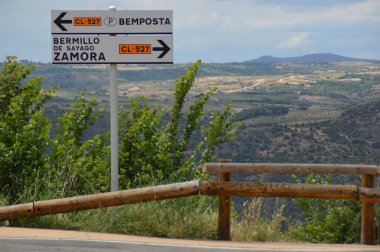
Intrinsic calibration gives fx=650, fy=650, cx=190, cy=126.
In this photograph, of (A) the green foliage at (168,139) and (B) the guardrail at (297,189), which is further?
(A) the green foliage at (168,139)

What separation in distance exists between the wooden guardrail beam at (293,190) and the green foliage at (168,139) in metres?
3.87

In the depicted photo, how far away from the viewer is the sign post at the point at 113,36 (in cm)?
798

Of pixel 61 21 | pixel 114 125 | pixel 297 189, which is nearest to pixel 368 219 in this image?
pixel 297 189

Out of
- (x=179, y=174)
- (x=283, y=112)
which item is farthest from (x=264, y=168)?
(x=283, y=112)

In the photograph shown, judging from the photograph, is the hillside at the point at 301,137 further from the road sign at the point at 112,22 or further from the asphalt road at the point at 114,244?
the asphalt road at the point at 114,244

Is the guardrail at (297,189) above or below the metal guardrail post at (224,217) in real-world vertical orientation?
above

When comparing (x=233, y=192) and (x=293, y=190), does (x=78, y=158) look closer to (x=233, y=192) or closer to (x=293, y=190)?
(x=233, y=192)

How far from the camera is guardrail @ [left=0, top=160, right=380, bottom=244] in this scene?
7.45 m

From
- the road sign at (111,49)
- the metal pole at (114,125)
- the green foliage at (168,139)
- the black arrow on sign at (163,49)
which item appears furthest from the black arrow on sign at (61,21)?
the green foliage at (168,139)

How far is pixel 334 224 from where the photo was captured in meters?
8.02

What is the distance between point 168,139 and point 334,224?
547cm

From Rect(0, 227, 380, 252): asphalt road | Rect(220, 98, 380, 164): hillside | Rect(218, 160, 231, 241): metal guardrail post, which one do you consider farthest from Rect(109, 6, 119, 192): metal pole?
Rect(220, 98, 380, 164): hillside

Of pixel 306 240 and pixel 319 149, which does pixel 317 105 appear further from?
pixel 306 240

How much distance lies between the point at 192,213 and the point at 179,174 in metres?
4.21
